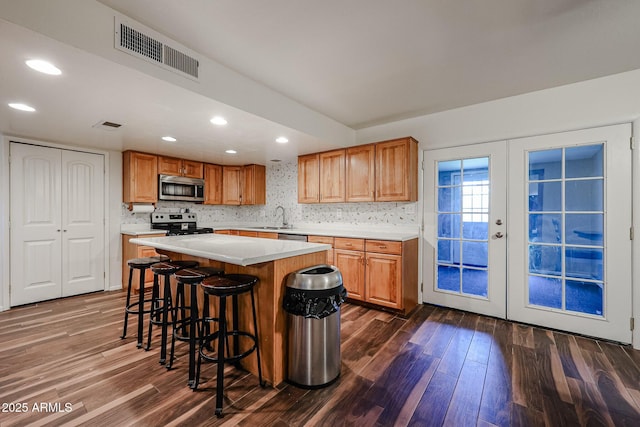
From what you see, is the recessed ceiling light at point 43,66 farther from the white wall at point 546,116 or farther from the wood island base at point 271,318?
the white wall at point 546,116

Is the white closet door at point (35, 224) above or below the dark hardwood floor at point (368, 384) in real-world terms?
A: above

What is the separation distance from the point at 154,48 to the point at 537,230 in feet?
12.8

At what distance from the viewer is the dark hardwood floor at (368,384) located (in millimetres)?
1680

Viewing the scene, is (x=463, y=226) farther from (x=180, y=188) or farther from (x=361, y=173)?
(x=180, y=188)

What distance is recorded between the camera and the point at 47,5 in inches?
60.2

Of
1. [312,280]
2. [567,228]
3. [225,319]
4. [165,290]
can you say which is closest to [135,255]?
[165,290]

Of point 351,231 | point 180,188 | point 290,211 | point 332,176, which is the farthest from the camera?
point 290,211

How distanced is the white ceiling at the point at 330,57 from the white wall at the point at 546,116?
0.13 m

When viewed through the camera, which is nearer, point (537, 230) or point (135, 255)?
point (537, 230)

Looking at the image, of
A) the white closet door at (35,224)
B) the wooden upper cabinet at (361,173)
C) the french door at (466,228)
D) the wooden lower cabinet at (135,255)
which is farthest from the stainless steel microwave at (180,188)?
the french door at (466,228)

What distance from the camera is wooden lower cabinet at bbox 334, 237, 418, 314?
10.7ft

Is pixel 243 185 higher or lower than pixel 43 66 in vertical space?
lower

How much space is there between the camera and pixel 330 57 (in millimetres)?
2328

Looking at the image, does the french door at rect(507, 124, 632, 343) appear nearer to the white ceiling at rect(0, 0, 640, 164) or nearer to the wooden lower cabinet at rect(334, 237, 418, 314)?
the white ceiling at rect(0, 0, 640, 164)
